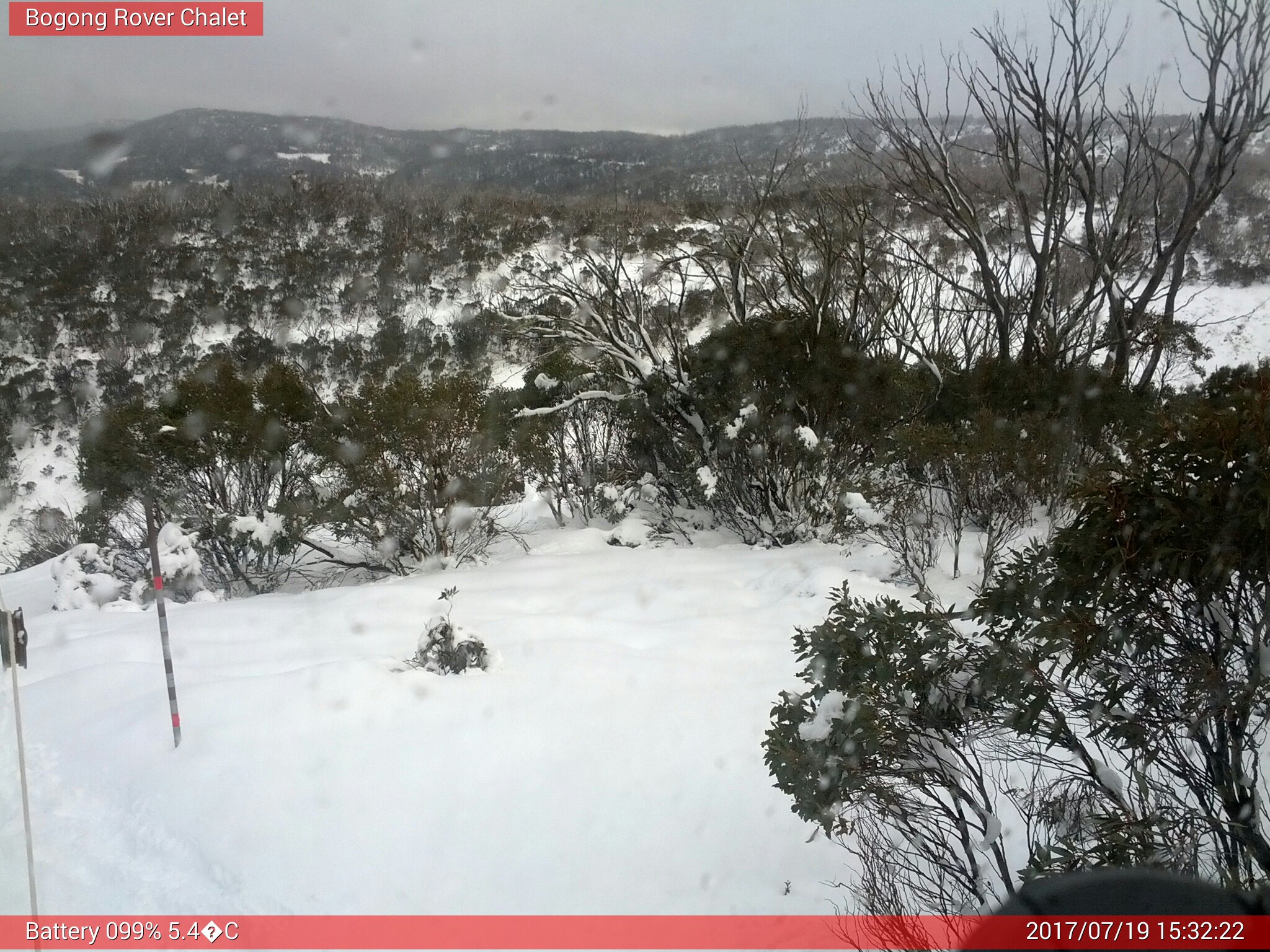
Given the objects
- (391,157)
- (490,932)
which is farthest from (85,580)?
(391,157)

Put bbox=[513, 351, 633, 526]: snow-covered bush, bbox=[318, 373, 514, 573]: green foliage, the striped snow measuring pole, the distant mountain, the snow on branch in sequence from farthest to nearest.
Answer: the distant mountain, bbox=[513, 351, 633, 526]: snow-covered bush, the snow on branch, bbox=[318, 373, 514, 573]: green foliage, the striped snow measuring pole

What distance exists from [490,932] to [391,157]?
126 feet

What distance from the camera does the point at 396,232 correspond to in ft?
99.8

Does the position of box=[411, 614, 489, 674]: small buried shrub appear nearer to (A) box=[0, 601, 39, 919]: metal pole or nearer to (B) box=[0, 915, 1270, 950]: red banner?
(B) box=[0, 915, 1270, 950]: red banner

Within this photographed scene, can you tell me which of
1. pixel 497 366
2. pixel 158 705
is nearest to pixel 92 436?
pixel 158 705

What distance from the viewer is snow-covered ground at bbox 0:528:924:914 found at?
10.5ft

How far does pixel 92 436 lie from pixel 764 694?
32.0 ft

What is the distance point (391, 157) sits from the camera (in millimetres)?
35688

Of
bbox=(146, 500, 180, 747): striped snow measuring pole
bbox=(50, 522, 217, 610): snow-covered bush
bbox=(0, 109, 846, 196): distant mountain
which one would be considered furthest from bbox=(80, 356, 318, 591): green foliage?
bbox=(0, 109, 846, 196): distant mountain

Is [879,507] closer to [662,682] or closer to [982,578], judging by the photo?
[982,578]

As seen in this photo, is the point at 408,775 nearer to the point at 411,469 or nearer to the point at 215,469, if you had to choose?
the point at 411,469

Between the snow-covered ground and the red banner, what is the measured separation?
0.06 metres

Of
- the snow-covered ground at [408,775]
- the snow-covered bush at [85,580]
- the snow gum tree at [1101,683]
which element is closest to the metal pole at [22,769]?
the snow-covered ground at [408,775]

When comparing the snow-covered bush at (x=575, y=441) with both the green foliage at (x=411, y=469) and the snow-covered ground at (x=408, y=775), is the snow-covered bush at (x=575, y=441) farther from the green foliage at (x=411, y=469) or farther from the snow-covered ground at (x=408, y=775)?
the snow-covered ground at (x=408, y=775)
